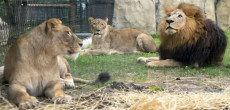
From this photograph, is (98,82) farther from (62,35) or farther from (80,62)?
(80,62)

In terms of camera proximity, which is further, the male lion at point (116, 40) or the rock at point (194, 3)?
the rock at point (194, 3)

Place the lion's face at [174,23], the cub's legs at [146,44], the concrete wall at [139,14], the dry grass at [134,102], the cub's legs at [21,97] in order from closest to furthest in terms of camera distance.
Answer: the dry grass at [134,102]
the cub's legs at [21,97]
the lion's face at [174,23]
the cub's legs at [146,44]
the concrete wall at [139,14]

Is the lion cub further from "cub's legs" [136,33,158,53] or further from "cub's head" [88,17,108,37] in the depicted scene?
"cub's legs" [136,33,158,53]

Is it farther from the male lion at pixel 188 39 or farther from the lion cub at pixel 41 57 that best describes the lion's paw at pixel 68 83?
the male lion at pixel 188 39

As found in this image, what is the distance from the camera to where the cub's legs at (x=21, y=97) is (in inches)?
149

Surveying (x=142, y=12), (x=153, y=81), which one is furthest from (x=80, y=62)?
(x=142, y=12)

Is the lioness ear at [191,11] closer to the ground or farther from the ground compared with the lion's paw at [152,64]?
farther from the ground

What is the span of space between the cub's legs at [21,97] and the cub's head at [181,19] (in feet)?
10.8

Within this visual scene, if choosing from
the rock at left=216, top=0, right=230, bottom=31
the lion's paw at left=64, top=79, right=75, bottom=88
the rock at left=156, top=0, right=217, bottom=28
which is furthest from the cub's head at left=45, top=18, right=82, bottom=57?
the rock at left=216, top=0, right=230, bottom=31

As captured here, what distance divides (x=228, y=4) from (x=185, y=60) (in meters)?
9.16

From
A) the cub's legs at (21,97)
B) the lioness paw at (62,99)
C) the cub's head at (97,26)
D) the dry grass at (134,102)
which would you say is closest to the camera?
the dry grass at (134,102)

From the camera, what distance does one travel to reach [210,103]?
385cm

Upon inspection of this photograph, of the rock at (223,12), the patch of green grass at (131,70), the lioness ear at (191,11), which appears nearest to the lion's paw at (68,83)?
the patch of green grass at (131,70)

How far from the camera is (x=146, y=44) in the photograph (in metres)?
9.73
